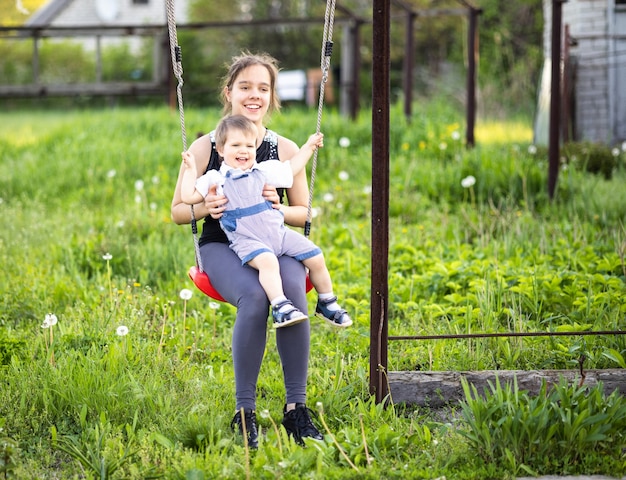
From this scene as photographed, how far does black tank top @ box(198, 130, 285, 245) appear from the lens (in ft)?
12.2

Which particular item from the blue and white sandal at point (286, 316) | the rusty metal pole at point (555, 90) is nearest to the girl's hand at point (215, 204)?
the blue and white sandal at point (286, 316)

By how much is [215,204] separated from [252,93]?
0.52 metres

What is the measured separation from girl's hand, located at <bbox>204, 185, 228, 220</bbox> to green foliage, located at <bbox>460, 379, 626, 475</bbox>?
1.15 m

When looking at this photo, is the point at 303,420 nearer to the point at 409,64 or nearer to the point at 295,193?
the point at 295,193

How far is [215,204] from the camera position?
139 inches

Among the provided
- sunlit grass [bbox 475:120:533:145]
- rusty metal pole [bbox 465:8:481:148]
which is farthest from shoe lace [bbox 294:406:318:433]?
sunlit grass [bbox 475:120:533:145]

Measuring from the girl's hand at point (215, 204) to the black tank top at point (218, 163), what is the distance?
156 mm

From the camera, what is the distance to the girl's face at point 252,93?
3.76 metres

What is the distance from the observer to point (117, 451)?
10.6ft

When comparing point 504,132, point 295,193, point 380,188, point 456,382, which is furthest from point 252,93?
point 504,132

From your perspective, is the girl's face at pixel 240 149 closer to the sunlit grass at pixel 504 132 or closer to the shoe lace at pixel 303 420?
the shoe lace at pixel 303 420

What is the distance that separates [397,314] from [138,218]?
2.57m

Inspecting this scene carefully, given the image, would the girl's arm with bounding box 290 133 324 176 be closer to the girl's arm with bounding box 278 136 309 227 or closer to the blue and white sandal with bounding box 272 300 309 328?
the girl's arm with bounding box 278 136 309 227

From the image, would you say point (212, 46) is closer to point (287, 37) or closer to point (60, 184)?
point (287, 37)
